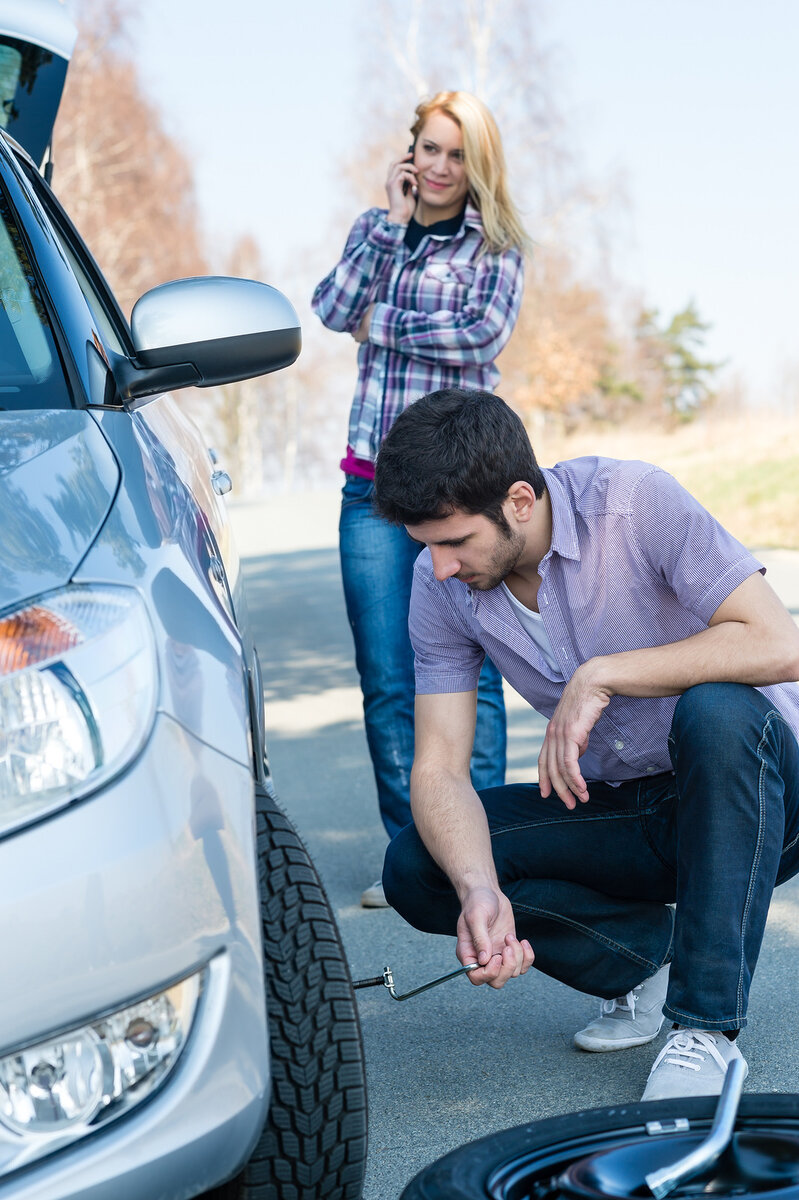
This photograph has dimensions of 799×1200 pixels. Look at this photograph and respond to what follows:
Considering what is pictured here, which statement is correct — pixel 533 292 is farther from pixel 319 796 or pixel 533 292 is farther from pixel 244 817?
pixel 244 817

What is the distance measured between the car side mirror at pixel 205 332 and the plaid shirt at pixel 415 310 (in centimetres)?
141

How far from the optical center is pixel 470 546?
7.90 ft

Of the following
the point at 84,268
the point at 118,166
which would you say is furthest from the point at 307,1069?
the point at 118,166

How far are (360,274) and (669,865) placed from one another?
2.09m

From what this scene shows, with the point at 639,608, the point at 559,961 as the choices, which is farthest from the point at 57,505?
the point at 559,961

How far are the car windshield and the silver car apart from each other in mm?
102

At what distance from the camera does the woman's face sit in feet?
12.2

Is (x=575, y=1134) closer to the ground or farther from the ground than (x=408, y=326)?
closer to the ground

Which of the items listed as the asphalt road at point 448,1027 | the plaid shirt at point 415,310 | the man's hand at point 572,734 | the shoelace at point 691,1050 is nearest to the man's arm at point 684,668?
the man's hand at point 572,734

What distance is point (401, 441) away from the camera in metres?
2.43

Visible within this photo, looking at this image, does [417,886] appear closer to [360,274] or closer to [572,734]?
[572,734]

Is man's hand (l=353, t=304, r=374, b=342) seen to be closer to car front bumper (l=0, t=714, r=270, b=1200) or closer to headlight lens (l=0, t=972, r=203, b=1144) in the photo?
car front bumper (l=0, t=714, r=270, b=1200)

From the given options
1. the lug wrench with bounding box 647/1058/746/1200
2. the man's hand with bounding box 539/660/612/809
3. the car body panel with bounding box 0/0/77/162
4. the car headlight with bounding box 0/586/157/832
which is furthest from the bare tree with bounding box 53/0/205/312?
the lug wrench with bounding box 647/1058/746/1200

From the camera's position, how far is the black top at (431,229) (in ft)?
12.6
